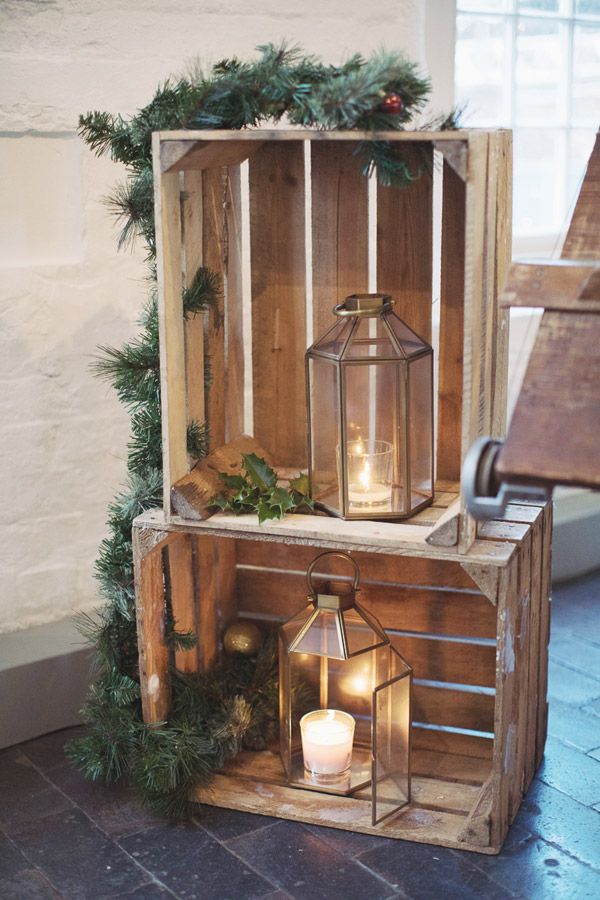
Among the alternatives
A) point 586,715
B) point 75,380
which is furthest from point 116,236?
point 586,715

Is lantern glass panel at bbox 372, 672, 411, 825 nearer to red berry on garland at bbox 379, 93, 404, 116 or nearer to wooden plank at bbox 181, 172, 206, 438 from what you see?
wooden plank at bbox 181, 172, 206, 438

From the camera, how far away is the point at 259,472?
7.18ft

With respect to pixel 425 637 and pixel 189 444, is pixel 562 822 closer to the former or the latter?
pixel 425 637

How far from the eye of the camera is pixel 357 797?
2234 mm

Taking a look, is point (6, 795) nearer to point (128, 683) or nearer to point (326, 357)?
point (128, 683)

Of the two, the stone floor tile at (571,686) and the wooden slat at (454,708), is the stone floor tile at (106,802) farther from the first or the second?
the stone floor tile at (571,686)

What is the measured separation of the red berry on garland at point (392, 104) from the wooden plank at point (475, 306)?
12 centimetres

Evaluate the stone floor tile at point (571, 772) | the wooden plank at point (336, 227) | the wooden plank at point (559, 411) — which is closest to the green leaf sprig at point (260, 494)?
the wooden plank at point (336, 227)

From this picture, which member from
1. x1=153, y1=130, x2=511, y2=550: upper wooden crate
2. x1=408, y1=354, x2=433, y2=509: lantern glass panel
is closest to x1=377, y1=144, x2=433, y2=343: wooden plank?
x1=153, y1=130, x2=511, y2=550: upper wooden crate

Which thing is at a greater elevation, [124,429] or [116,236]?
[116,236]

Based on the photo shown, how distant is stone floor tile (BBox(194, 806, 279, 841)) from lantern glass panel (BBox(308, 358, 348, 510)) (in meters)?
0.63

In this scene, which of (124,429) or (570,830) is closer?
(570,830)

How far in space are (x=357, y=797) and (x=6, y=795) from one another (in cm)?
71

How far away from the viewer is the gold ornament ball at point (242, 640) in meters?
2.46
